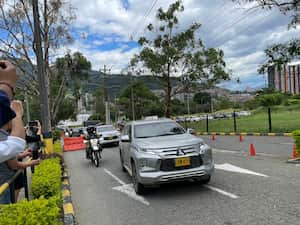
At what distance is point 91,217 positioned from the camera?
574cm

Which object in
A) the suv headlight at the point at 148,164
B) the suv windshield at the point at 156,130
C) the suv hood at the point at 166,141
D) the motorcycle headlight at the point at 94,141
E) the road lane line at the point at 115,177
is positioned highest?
the suv windshield at the point at 156,130

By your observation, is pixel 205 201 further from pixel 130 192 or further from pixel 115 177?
pixel 115 177

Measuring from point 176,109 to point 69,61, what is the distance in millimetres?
61760

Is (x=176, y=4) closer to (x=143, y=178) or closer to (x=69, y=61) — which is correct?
(x=69, y=61)

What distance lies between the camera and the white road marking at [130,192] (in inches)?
258

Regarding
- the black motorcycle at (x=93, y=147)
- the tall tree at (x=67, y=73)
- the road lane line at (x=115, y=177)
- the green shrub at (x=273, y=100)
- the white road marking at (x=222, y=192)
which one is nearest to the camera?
the white road marking at (x=222, y=192)

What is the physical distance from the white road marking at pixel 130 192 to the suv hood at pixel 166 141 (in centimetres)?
111

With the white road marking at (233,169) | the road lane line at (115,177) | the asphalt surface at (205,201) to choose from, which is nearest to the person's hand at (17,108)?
the asphalt surface at (205,201)

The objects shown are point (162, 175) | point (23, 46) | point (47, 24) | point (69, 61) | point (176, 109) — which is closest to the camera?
point (162, 175)

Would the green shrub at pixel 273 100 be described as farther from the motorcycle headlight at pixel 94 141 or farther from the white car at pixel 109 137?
the motorcycle headlight at pixel 94 141

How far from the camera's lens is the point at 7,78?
7.88ft

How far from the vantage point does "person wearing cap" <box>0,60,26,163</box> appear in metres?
2.17

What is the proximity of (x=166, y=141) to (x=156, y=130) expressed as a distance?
1246mm

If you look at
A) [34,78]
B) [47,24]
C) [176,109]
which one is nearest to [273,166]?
[47,24]
